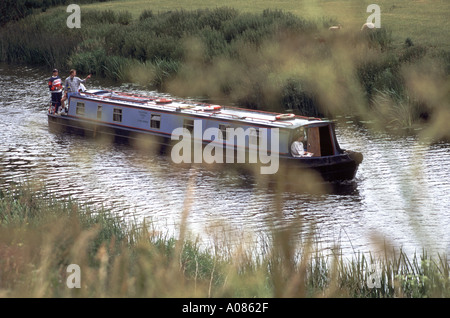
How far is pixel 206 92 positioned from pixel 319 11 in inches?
482

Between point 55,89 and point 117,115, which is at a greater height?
point 55,89

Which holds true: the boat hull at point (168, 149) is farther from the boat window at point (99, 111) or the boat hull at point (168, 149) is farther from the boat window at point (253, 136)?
the boat window at point (253, 136)

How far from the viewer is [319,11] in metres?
40.0

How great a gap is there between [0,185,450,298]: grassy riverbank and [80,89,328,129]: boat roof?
757 centimetres

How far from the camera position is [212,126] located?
2108 cm

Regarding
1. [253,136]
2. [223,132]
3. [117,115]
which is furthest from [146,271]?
[117,115]

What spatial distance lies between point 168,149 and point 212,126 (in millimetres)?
1816

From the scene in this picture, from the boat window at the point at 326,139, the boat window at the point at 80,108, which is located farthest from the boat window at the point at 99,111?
the boat window at the point at 326,139

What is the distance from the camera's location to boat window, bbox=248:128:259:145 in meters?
19.9

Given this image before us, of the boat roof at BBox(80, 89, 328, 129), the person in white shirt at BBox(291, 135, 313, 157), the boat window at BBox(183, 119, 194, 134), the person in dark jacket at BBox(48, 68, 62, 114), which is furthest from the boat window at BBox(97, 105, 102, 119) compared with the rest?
the person in white shirt at BBox(291, 135, 313, 157)

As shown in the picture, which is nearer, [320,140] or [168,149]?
[320,140]

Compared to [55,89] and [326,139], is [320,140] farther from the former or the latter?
[55,89]

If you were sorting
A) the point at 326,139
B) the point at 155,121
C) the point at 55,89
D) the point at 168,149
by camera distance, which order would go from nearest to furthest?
the point at 326,139
the point at 168,149
the point at 155,121
the point at 55,89
